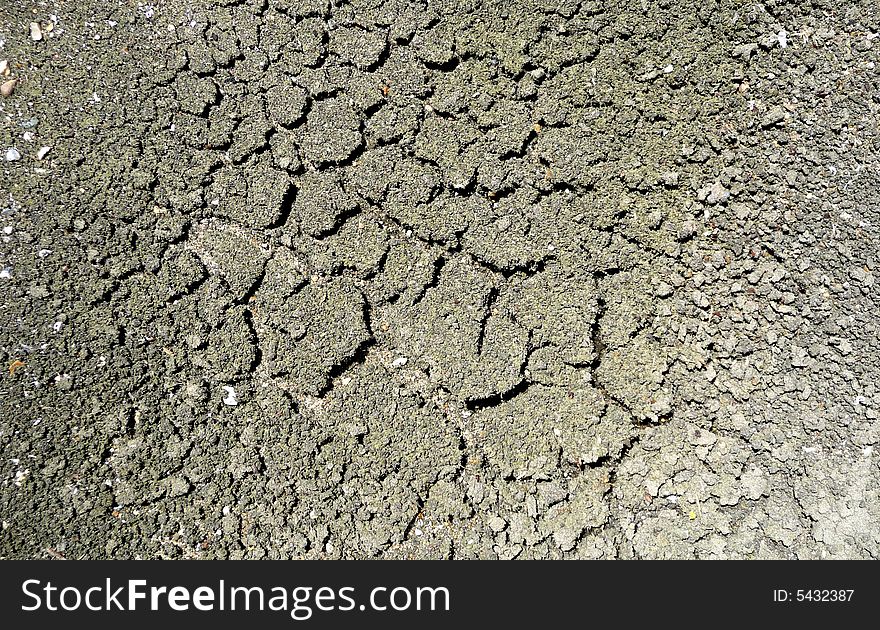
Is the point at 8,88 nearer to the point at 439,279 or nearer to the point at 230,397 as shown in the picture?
the point at 230,397

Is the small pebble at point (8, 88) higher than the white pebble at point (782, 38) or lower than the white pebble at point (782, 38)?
higher

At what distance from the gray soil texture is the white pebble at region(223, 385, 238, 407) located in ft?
0.04

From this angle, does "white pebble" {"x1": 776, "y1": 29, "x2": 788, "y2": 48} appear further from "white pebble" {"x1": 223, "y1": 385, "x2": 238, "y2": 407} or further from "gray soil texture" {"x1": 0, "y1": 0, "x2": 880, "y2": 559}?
"white pebble" {"x1": 223, "y1": 385, "x2": 238, "y2": 407}

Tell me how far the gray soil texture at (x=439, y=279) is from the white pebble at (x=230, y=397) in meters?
0.01

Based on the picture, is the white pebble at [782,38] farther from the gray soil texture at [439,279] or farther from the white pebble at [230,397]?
the white pebble at [230,397]

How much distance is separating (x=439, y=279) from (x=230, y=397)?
0.59 m

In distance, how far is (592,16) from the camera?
6.84 ft

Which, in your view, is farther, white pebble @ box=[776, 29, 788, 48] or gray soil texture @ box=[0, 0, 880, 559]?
white pebble @ box=[776, 29, 788, 48]

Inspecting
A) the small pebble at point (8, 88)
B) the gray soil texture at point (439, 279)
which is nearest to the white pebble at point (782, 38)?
the gray soil texture at point (439, 279)

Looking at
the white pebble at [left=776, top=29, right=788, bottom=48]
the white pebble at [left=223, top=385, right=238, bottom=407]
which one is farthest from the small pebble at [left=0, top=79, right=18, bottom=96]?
the white pebble at [left=776, top=29, right=788, bottom=48]

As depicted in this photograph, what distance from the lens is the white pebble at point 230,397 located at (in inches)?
74.2

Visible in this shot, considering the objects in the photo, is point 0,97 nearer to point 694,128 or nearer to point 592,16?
point 592,16

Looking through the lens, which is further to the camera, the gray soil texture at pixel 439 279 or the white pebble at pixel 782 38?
the white pebble at pixel 782 38

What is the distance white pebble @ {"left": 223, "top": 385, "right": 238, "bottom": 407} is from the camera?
189 cm
